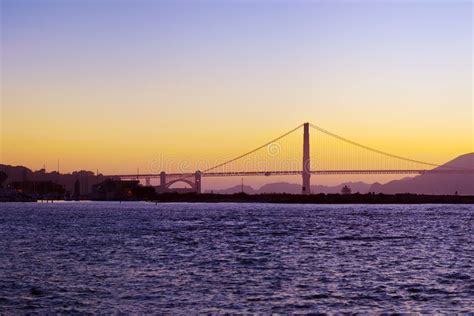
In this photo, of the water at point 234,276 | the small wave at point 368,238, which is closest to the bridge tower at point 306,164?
the small wave at point 368,238

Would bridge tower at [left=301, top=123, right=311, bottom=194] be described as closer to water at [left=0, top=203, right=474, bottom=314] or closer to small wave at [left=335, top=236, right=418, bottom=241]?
small wave at [left=335, top=236, right=418, bottom=241]

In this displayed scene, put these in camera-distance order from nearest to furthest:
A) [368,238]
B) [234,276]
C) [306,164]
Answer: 1. [234,276]
2. [368,238]
3. [306,164]

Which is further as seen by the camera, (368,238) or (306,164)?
(306,164)

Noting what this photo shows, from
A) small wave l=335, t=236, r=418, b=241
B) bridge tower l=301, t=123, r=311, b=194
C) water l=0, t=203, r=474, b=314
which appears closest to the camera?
water l=0, t=203, r=474, b=314

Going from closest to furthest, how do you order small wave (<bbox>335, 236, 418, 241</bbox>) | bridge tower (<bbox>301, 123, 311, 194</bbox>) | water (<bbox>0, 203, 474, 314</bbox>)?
water (<bbox>0, 203, 474, 314</bbox>), small wave (<bbox>335, 236, 418, 241</bbox>), bridge tower (<bbox>301, 123, 311, 194</bbox>)

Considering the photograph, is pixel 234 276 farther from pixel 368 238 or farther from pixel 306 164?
pixel 306 164

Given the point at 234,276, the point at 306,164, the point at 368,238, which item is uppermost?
the point at 306,164

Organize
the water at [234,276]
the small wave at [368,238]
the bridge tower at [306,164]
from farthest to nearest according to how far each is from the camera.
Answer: the bridge tower at [306,164], the small wave at [368,238], the water at [234,276]

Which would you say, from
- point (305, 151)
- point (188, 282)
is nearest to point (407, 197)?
point (305, 151)

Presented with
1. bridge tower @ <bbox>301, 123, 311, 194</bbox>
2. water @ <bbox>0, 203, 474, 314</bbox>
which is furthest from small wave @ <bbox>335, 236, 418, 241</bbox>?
bridge tower @ <bbox>301, 123, 311, 194</bbox>

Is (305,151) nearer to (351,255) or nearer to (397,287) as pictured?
(351,255)

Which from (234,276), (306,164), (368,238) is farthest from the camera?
(306,164)

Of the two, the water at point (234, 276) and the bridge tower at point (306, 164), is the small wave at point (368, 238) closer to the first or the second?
the water at point (234, 276)

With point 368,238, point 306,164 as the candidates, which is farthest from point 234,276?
point 306,164
